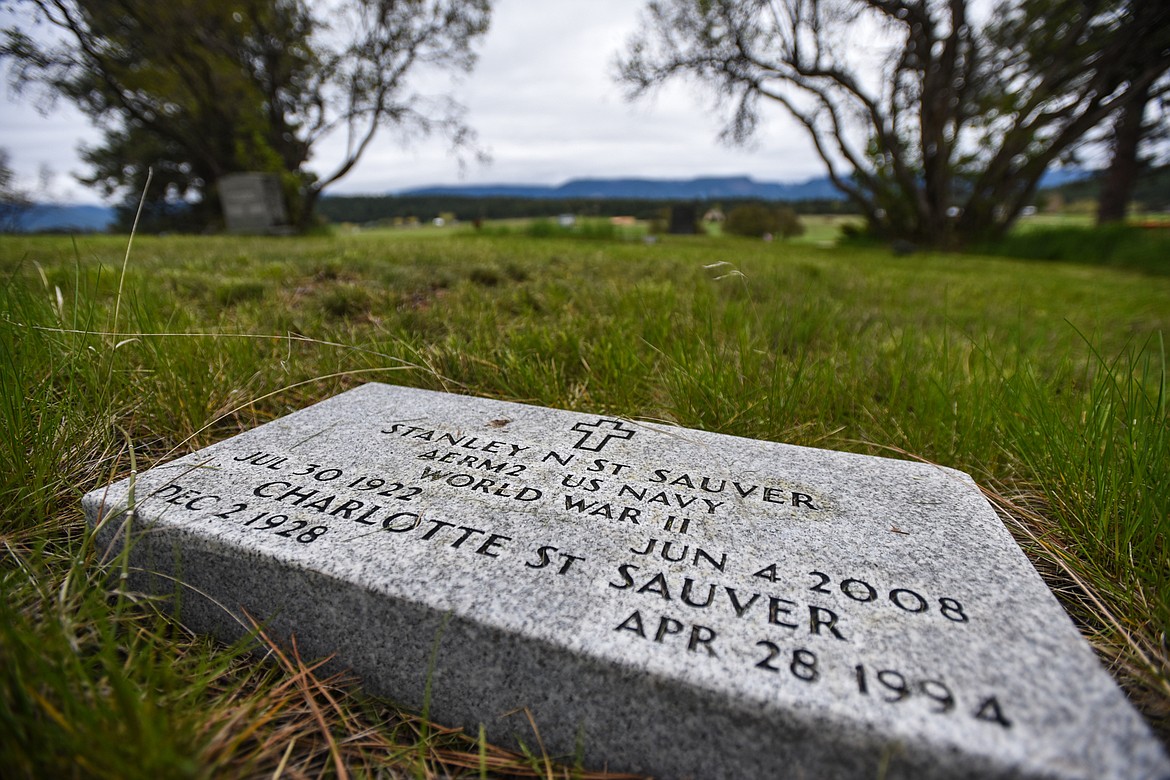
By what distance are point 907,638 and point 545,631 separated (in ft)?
1.88

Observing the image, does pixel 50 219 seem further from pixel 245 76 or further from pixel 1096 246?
pixel 1096 246

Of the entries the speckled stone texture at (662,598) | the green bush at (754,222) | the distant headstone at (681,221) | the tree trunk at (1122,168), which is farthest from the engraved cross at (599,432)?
the green bush at (754,222)

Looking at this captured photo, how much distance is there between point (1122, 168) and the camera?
15398 mm

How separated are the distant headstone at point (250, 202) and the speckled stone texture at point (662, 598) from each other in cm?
1550

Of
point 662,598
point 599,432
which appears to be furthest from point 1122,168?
point 662,598

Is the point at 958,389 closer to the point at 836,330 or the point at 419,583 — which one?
the point at 836,330

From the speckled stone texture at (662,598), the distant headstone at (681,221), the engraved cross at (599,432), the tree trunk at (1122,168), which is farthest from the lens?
the distant headstone at (681,221)

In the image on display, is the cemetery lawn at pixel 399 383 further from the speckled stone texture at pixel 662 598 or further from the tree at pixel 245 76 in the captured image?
the tree at pixel 245 76

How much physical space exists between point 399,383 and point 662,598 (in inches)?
65.0

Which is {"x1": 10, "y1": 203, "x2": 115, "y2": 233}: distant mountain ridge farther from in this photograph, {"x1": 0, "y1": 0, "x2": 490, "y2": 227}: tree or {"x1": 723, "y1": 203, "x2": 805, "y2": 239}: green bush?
{"x1": 723, "y1": 203, "x2": 805, "y2": 239}: green bush

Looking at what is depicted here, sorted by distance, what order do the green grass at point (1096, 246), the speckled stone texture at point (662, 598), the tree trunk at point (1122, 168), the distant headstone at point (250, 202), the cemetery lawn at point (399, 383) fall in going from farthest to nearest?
the distant headstone at point (250, 202) → the tree trunk at point (1122, 168) → the green grass at point (1096, 246) → the cemetery lawn at point (399, 383) → the speckled stone texture at point (662, 598)

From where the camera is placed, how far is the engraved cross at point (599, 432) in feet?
5.24

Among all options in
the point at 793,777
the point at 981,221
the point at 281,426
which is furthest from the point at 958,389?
the point at 981,221

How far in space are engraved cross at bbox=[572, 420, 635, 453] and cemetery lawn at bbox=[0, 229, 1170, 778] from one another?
1.20ft
